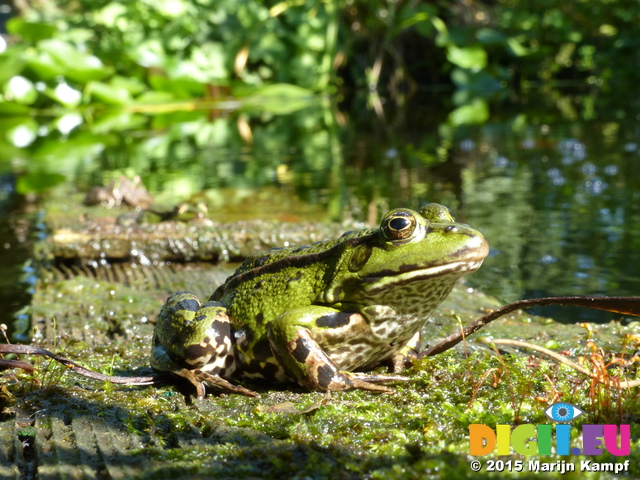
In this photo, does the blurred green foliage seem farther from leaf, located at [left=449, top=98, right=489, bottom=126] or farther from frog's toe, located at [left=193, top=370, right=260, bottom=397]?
frog's toe, located at [left=193, top=370, right=260, bottom=397]

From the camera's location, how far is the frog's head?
8.69 feet

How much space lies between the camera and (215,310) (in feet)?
9.88

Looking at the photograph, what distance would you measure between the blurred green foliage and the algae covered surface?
17860 mm

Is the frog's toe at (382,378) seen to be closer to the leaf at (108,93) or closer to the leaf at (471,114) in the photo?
the leaf at (471,114)

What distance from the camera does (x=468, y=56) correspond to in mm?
22734

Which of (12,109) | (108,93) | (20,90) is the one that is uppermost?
(20,90)

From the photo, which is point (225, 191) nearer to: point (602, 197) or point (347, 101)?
point (602, 197)

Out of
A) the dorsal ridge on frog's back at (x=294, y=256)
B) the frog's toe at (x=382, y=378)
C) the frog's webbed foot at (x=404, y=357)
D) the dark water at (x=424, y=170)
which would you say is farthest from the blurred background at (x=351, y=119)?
the dorsal ridge on frog's back at (x=294, y=256)

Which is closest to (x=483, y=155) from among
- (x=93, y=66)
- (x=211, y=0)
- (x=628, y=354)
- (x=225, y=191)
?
(x=225, y=191)

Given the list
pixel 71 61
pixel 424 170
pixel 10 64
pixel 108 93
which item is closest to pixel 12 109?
pixel 10 64

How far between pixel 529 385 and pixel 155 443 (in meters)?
1.40

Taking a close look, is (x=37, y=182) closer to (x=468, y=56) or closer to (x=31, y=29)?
(x=31, y=29)

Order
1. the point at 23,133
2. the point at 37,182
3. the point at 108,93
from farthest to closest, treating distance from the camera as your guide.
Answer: the point at 108,93 → the point at 23,133 → the point at 37,182

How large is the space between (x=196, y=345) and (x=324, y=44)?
70.6 feet
